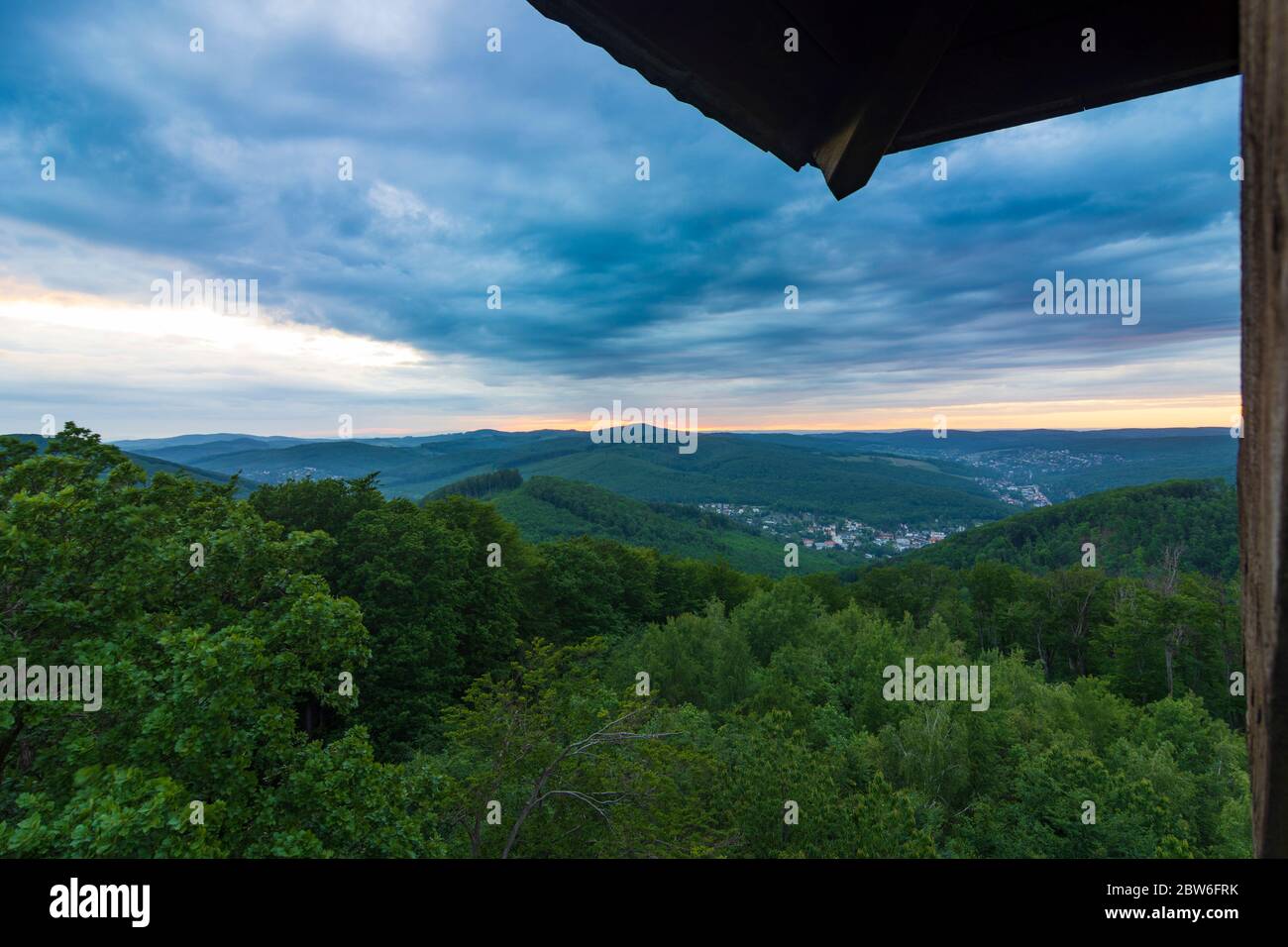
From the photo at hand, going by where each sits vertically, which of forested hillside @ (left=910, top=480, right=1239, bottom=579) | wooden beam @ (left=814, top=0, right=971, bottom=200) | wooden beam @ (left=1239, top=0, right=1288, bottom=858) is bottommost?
forested hillside @ (left=910, top=480, right=1239, bottom=579)

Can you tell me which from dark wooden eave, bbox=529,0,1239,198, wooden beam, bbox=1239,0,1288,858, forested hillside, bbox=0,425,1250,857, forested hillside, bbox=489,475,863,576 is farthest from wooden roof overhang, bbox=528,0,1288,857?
forested hillside, bbox=489,475,863,576

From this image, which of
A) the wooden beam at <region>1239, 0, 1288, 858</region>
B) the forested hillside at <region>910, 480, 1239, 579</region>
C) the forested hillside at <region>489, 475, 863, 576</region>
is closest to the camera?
the wooden beam at <region>1239, 0, 1288, 858</region>

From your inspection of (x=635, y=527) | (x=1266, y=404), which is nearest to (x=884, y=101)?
(x=1266, y=404)

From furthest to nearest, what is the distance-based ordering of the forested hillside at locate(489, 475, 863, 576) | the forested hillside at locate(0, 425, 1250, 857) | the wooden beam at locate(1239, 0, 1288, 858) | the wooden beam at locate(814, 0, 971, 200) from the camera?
the forested hillside at locate(489, 475, 863, 576) → the forested hillside at locate(0, 425, 1250, 857) → the wooden beam at locate(814, 0, 971, 200) → the wooden beam at locate(1239, 0, 1288, 858)

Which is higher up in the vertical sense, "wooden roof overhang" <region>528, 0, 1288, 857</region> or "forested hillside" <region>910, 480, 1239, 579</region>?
"wooden roof overhang" <region>528, 0, 1288, 857</region>

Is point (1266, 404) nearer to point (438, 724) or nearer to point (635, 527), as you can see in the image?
point (438, 724)

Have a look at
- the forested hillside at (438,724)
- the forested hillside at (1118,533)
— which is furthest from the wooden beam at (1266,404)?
the forested hillside at (1118,533)

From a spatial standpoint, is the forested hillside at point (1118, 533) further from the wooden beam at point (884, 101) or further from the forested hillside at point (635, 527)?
the wooden beam at point (884, 101)

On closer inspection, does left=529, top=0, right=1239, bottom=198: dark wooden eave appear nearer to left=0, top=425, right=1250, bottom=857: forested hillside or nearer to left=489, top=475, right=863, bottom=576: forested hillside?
left=0, top=425, right=1250, bottom=857: forested hillside
